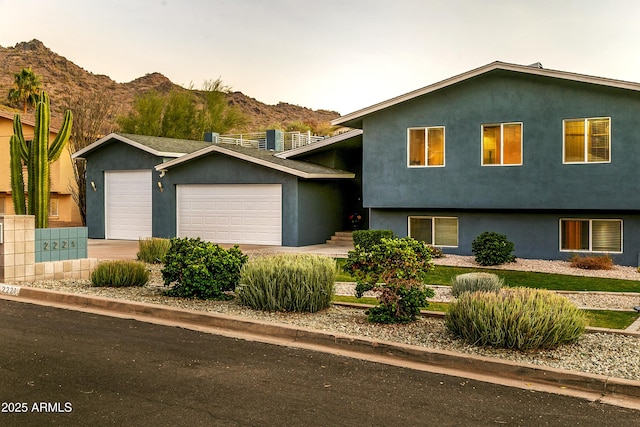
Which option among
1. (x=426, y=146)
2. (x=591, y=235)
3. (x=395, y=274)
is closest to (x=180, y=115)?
(x=426, y=146)

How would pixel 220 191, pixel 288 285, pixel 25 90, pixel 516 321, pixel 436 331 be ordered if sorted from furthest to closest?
pixel 25 90 → pixel 220 191 → pixel 288 285 → pixel 436 331 → pixel 516 321

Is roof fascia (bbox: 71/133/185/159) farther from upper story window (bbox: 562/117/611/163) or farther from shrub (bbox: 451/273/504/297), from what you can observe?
shrub (bbox: 451/273/504/297)

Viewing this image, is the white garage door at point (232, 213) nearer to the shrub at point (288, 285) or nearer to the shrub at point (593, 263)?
the shrub at point (593, 263)

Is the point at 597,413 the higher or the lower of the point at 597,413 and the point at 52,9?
the lower

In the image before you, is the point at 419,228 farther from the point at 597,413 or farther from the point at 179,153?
the point at 597,413

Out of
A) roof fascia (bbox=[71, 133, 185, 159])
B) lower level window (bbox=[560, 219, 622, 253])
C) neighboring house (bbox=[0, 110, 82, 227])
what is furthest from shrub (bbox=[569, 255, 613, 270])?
neighboring house (bbox=[0, 110, 82, 227])

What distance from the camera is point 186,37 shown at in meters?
39.8

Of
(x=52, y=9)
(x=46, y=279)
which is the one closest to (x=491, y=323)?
(x=46, y=279)

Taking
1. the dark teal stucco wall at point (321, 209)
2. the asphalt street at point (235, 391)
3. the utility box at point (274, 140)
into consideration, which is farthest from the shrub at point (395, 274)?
the utility box at point (274, 140)

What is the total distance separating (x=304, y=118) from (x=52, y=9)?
5911 cm

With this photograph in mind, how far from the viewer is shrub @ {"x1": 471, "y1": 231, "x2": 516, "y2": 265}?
18734 millimetres

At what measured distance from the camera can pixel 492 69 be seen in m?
19.8

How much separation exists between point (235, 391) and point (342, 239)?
19393 millimetres

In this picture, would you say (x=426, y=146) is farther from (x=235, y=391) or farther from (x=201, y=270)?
(x=235, y=391)
